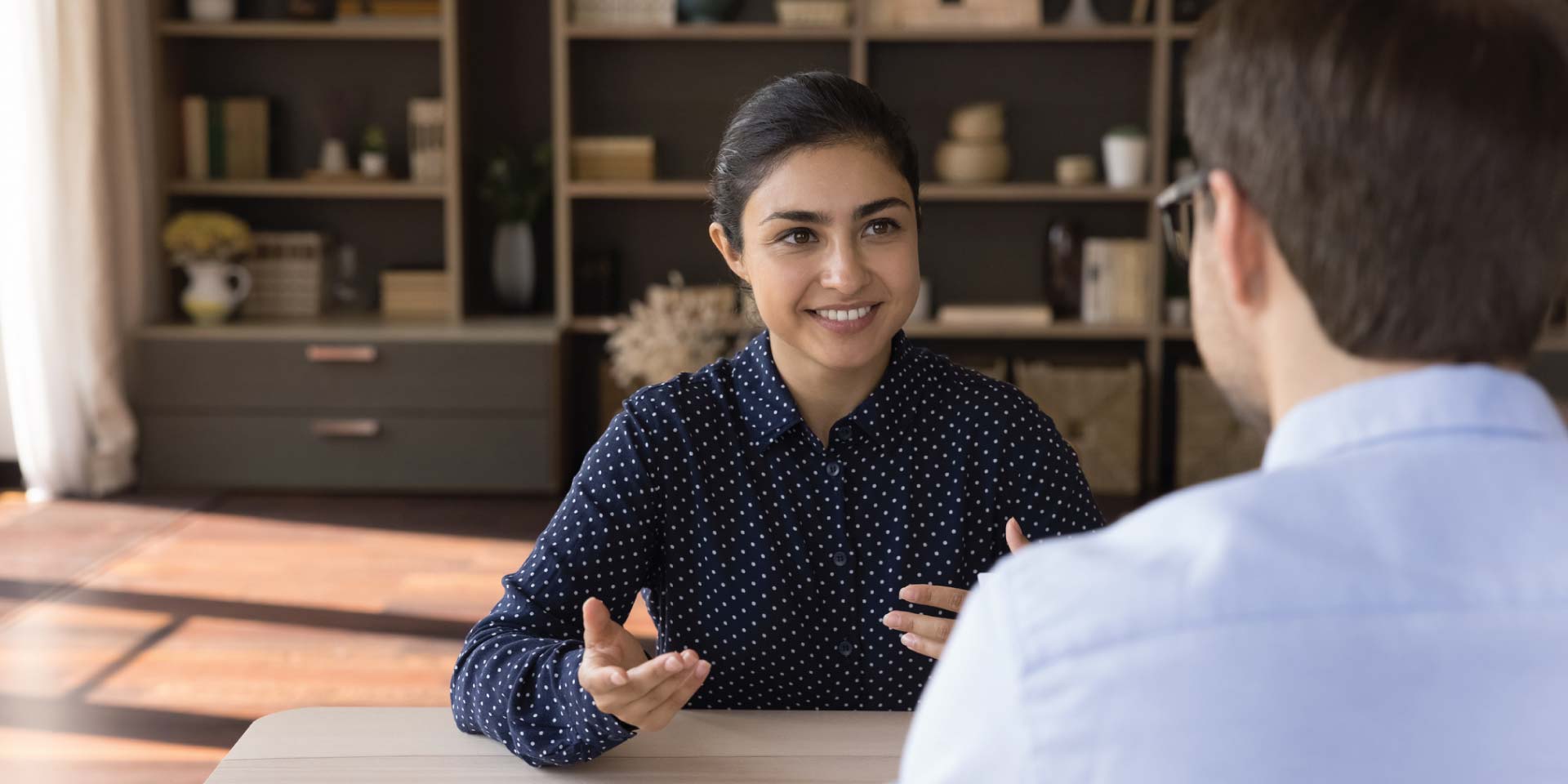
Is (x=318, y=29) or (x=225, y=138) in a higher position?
(x=318, y=29)

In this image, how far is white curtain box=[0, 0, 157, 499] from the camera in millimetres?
4168

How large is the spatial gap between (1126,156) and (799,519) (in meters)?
3.32

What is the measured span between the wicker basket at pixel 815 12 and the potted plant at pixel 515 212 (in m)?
0.87

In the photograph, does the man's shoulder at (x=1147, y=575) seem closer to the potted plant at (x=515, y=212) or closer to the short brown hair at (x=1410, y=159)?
the short brown hair at (x=1410, y=159)

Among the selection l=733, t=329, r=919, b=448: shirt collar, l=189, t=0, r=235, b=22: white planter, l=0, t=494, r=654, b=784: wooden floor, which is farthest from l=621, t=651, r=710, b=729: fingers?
l=189, t=0, r=235, b=22: white planter

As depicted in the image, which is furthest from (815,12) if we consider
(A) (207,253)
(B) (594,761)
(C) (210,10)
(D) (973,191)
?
(B) (594,761)

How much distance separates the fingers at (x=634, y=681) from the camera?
→ 1.06 m

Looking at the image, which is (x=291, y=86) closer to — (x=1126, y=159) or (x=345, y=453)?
(x=345, y=453)

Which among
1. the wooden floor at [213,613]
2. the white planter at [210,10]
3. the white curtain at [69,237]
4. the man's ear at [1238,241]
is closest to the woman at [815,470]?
the man's ear at [1238,241]

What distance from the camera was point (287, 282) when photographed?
188 inches

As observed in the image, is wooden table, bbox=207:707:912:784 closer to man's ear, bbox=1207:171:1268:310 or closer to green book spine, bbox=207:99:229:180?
man's ear, bbox=1207:171:1268:310

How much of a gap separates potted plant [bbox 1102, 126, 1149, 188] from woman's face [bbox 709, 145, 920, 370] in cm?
316

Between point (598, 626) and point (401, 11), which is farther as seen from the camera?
point (401, 11)

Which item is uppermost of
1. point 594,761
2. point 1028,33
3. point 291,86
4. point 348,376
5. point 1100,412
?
point 1028,33
